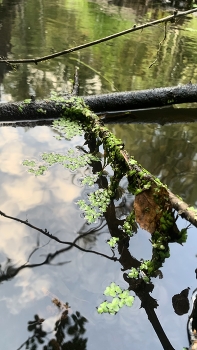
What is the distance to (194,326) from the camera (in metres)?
2.08

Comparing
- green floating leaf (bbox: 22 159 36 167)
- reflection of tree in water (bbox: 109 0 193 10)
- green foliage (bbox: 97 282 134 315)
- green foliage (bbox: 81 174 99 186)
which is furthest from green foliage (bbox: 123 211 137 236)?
reflection of tree in water (bbox: 109 0 193 10)

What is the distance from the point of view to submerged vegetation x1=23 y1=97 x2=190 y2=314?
224cm

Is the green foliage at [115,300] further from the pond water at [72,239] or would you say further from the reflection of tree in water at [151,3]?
the reflection of tree in water at [151,3]

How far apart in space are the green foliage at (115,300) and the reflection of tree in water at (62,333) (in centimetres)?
16

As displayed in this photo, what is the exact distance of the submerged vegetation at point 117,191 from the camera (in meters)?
2.24

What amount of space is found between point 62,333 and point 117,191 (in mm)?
1655

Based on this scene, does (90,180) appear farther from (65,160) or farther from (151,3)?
(151,3)

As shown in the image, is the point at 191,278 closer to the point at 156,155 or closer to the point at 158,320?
the point at 158,320

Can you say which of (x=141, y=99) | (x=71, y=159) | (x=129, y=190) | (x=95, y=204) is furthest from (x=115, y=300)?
(x=141, y=99)

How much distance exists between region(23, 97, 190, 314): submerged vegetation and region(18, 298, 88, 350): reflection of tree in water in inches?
7.0

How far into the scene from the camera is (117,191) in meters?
3.38

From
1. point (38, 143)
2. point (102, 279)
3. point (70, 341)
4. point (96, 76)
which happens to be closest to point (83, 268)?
point (102, 279)

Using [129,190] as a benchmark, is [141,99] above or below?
above

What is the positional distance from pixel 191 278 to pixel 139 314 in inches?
21.1
